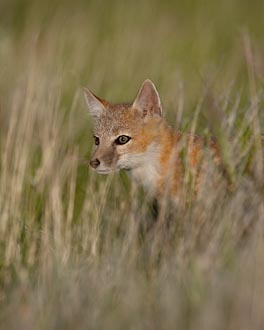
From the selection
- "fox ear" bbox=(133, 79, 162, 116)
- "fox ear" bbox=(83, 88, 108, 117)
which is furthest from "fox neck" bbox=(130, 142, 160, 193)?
"fox ear" bbox=(83, 88, 108, 117)

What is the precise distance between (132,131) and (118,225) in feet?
2.88

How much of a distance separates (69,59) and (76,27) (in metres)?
2.00

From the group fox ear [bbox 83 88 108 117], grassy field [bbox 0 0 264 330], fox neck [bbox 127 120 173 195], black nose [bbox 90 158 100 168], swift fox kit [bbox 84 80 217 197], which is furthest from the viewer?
fox ear [bbox 83 88 108 117]

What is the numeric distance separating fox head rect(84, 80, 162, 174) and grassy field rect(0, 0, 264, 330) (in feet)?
0.62

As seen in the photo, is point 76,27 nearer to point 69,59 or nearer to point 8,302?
point 69,59

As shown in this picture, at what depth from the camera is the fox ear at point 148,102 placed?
6.07 metres

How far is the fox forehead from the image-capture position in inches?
242

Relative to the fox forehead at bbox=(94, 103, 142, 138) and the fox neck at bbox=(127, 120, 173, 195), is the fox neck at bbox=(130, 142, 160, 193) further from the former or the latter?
the fox forehead at bbox=(94, 103, 142, 138)

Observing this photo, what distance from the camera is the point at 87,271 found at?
4664 millimetres

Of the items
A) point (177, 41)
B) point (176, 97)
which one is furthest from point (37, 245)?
point (177, 41)

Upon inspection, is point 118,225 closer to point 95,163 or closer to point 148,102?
point 95,163

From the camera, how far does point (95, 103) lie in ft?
21.1

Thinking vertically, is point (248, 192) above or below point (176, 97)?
below

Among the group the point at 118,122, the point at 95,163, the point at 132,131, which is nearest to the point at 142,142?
the point at 132,131
